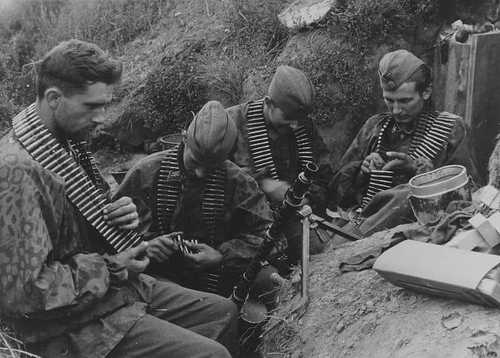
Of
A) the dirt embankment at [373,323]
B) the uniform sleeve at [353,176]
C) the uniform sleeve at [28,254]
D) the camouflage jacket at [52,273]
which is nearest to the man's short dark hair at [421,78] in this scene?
the uniform sleeve at [353,176]

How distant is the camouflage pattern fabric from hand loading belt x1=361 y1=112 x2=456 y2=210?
4.42 ft

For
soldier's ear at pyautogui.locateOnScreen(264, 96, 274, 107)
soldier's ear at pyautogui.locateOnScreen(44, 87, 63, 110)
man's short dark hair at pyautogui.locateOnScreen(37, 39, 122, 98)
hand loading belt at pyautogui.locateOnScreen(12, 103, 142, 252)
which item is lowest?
soldier's ear at pyautogui.locateOnScreen(264, 96, 274, 107)

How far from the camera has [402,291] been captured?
14.3 ft

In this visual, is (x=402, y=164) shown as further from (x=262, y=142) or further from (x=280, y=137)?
(x=262, y=142)

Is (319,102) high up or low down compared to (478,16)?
down

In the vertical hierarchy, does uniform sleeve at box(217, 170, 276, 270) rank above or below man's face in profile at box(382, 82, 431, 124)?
below

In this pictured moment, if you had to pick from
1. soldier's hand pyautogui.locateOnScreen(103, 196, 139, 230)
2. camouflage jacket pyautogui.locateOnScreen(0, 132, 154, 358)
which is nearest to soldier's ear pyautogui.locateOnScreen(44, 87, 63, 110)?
camouflage jacket pyautogui.locateOnScreen(0, 132, 154, 358)

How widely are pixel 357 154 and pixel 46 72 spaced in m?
3.94

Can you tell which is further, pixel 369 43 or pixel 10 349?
pixel 369 43

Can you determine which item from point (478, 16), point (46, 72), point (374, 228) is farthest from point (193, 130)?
point (478, 16)

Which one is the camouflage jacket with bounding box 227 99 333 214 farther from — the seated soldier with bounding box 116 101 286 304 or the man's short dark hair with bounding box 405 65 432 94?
the man's short dark hair with bounding box 405 65 432 94

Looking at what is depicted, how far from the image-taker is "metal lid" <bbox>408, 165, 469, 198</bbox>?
4.89 metres

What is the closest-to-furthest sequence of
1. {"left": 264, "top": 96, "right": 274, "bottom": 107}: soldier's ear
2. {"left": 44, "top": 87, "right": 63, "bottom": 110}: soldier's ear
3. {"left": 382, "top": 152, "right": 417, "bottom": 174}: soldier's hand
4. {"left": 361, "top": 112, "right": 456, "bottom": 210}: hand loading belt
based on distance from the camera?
1. {"left": 44, "top": 87, "right": 63, "bottom": 110}: soldier's ear
2. {"left": 382, "top": 152, "right": 417, "bottom": 174}: soldier's hand
3. {"left": 361, "top": 112, "right": 456, "bottom": 210}: hand loading belt
4. {"left": 264, "top": 96, "right": 274, "bottom": 107}: soldier's ear

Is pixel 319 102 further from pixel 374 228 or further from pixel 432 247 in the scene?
pixel 432 247
